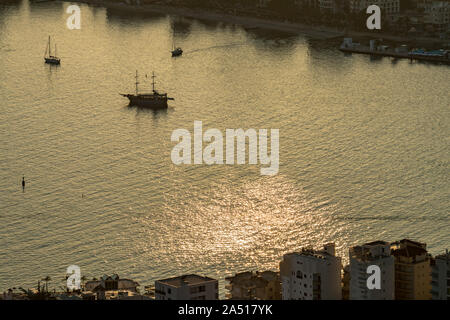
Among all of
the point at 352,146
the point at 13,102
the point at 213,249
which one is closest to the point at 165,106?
the point at 13,102

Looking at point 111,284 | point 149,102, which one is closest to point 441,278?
point 111,284

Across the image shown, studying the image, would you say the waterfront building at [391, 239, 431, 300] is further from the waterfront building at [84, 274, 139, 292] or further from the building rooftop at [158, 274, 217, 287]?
the waterfront building at [84, 274, 139, 292]

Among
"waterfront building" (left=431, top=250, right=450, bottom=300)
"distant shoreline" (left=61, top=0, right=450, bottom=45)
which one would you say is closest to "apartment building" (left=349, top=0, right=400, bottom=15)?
"distant shoreline" (left=61, top=0, right=450, bottom=45)

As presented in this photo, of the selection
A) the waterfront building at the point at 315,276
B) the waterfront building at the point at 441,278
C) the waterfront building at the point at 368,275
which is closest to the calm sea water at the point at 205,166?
the waterfront building at the point at 315,276

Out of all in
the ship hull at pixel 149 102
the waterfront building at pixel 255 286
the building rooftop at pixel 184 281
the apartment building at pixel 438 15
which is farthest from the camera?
the apartment building at pixel 438 15

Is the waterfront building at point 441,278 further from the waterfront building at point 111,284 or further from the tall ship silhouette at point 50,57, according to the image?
the tall ship silhouette at point 50,57

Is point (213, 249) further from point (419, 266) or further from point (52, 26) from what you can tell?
point (52, 26)

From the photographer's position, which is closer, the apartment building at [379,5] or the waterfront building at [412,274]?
the waterfront building at [412,274]
